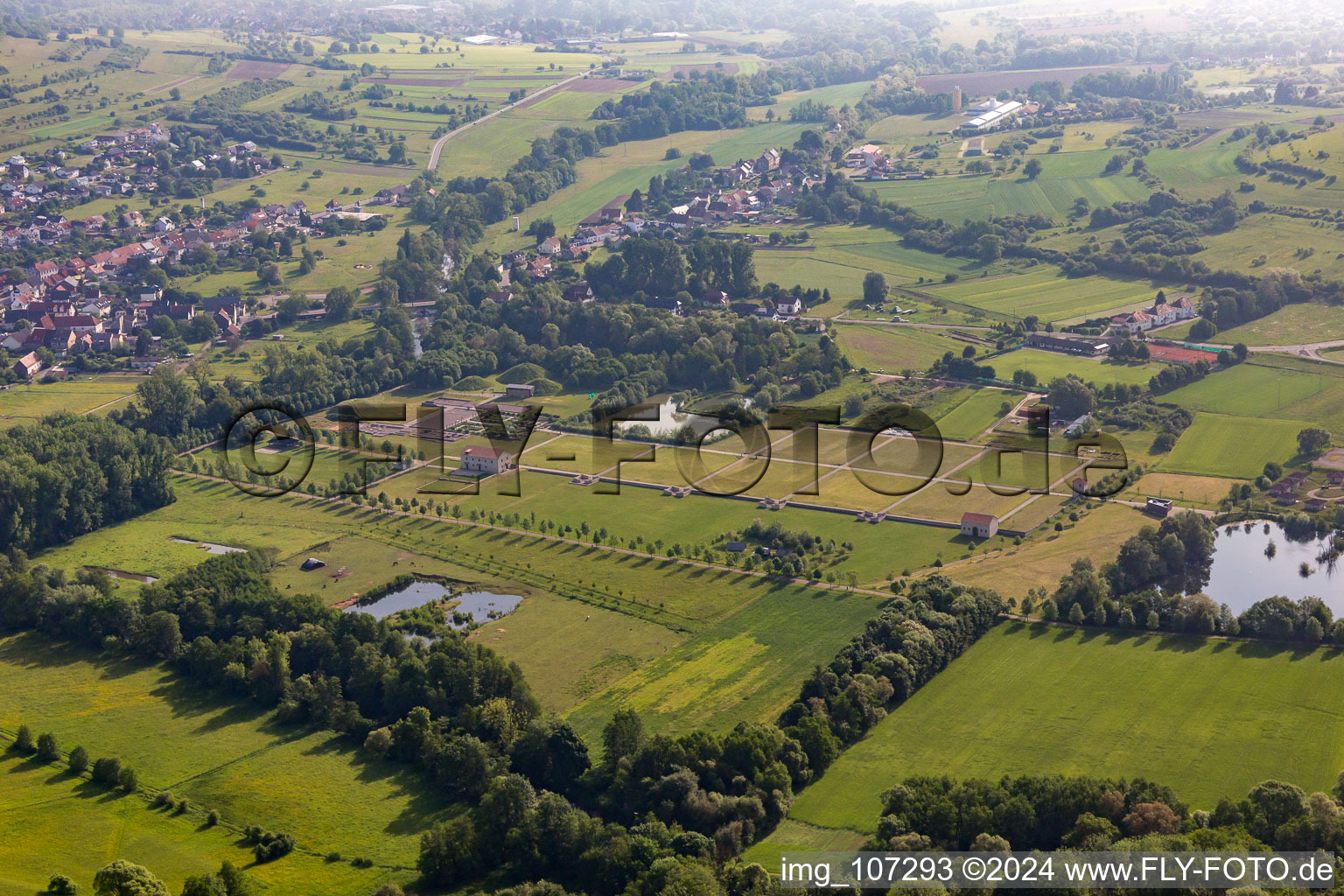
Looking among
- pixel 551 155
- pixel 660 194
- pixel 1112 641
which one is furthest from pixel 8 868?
pixel 551 155

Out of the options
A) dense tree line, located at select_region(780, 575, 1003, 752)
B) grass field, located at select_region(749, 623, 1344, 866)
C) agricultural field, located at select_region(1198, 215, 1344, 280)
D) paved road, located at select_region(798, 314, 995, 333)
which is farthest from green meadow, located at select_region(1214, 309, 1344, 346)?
dense tree line, located at select_region(780, 575, 1003, 752)

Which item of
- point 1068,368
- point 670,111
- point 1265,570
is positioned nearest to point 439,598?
point 1265,570

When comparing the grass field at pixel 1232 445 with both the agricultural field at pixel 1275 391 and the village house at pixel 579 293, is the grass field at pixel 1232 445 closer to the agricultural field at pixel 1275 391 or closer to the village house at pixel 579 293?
the agricultural field at pixel 1275 391

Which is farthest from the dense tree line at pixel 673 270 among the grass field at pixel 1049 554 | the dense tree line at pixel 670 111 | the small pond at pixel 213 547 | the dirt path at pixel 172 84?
the dirt path at pixel 172 84

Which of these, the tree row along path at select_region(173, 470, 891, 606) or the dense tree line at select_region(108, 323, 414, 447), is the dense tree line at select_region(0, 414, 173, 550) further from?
the dense tree line at select_region(108, 323, 414, 447)

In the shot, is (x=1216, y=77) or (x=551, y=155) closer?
(x=551, y=155)

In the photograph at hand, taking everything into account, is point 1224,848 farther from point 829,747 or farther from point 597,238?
point 597,238

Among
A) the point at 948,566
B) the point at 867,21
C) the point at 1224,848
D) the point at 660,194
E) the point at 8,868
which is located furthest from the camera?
the point at 867,21
